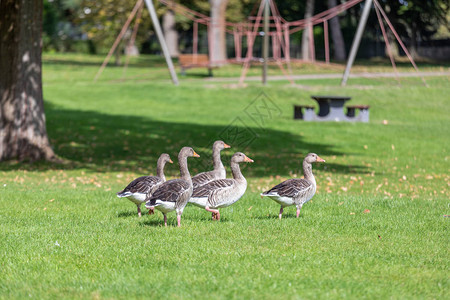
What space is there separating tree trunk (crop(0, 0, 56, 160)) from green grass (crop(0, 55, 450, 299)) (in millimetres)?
694

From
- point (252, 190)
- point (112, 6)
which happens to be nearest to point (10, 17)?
point (252, 190)

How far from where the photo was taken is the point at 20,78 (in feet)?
56.3

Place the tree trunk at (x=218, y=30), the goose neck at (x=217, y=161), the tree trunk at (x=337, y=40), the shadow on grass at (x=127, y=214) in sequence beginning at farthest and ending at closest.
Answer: the tree trunk at (x=337, y=40), the tree trunk at (x=218, y=30), the goose neck at (x=217, y=161), the shadow on grass at (x=127, y=214)

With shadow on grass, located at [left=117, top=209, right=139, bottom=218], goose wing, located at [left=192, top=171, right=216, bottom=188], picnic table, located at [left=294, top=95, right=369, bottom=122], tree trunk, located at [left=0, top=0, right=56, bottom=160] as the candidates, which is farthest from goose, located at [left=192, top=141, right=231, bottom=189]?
picnic table, located at [left=294, top=95, right=369, bottom=122]

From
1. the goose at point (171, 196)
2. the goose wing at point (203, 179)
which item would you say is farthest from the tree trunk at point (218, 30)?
the goose at point (171, 196)

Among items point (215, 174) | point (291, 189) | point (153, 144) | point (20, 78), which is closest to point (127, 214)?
point (215, 174)

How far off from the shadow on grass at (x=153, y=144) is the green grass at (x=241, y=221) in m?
0.07

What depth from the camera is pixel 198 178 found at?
33.6ft

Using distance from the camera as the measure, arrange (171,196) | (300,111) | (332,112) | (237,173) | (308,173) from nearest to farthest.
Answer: (171,196), (237,173), (308,173), (332,112), (300,111)

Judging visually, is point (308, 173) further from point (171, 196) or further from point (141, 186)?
point (141, 186)

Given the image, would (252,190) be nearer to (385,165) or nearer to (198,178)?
(198,178)

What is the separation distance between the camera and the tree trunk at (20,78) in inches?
671

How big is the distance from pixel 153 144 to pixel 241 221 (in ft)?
40.1

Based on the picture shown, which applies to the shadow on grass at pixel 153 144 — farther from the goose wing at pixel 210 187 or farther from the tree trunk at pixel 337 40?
the tree trunk at pixel 337 40
